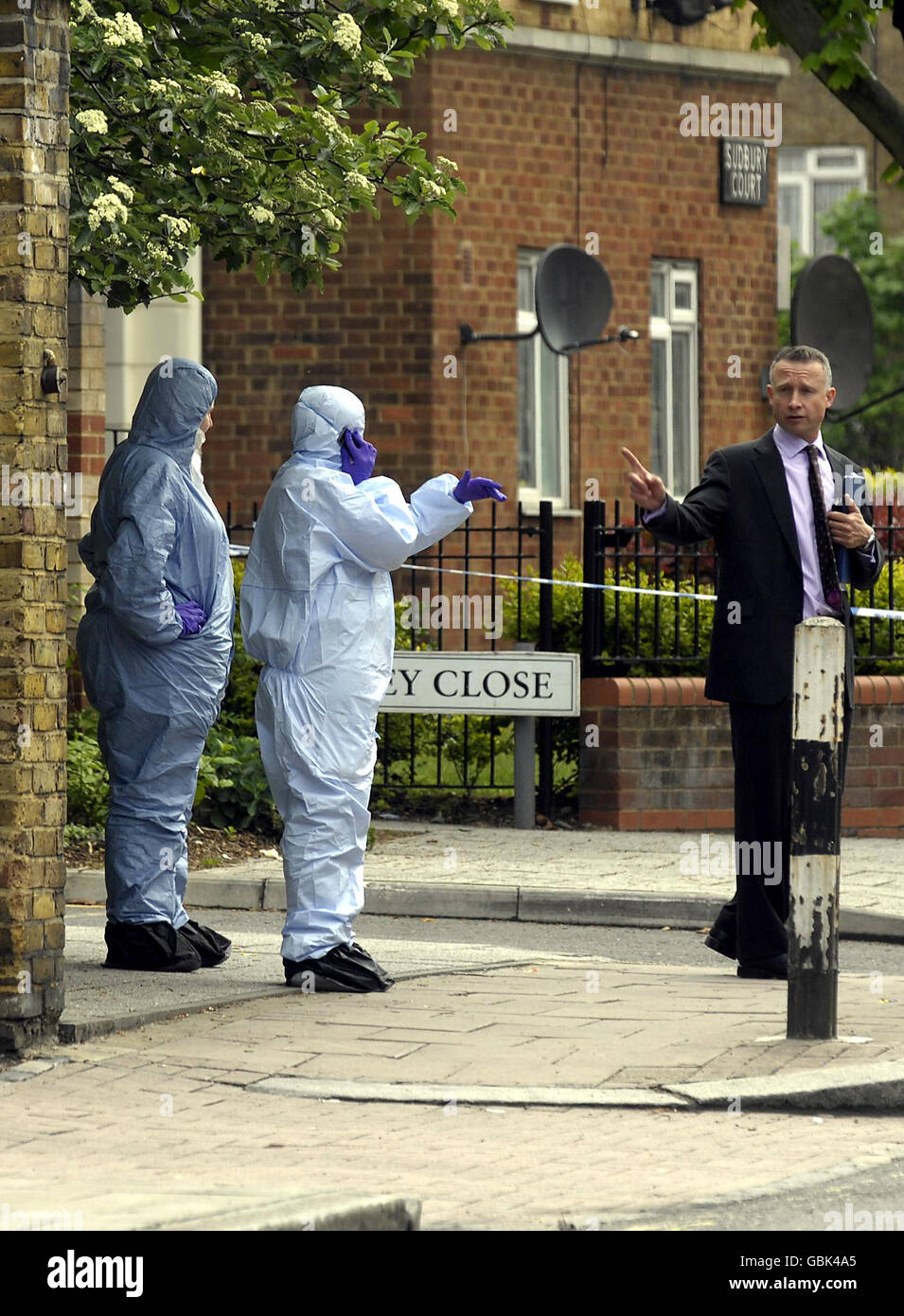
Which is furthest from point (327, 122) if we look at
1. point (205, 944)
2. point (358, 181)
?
point (205, 944)

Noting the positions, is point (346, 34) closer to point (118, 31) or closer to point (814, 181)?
point (118, 31)

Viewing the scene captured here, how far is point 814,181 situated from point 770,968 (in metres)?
28.2

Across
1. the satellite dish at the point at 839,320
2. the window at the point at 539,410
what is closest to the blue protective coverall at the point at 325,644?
the satellite dish at the point at 839,320

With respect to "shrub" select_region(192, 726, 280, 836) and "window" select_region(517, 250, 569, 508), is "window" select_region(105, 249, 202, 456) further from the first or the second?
"shrub" select_region(192, 726, 280, 836)

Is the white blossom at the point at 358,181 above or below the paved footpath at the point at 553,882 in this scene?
Result: above

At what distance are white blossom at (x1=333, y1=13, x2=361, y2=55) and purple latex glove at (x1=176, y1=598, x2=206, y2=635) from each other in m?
2.27

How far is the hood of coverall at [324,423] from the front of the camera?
26.0 ft

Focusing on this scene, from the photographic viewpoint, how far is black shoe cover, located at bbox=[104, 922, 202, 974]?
8.29 meters

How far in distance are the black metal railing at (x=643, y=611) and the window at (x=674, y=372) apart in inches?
270

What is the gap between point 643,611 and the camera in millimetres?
13297

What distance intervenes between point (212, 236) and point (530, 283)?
31.7ft

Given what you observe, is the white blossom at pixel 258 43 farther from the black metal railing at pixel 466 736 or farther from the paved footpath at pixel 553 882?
the black metal railing at pixel 466 736
